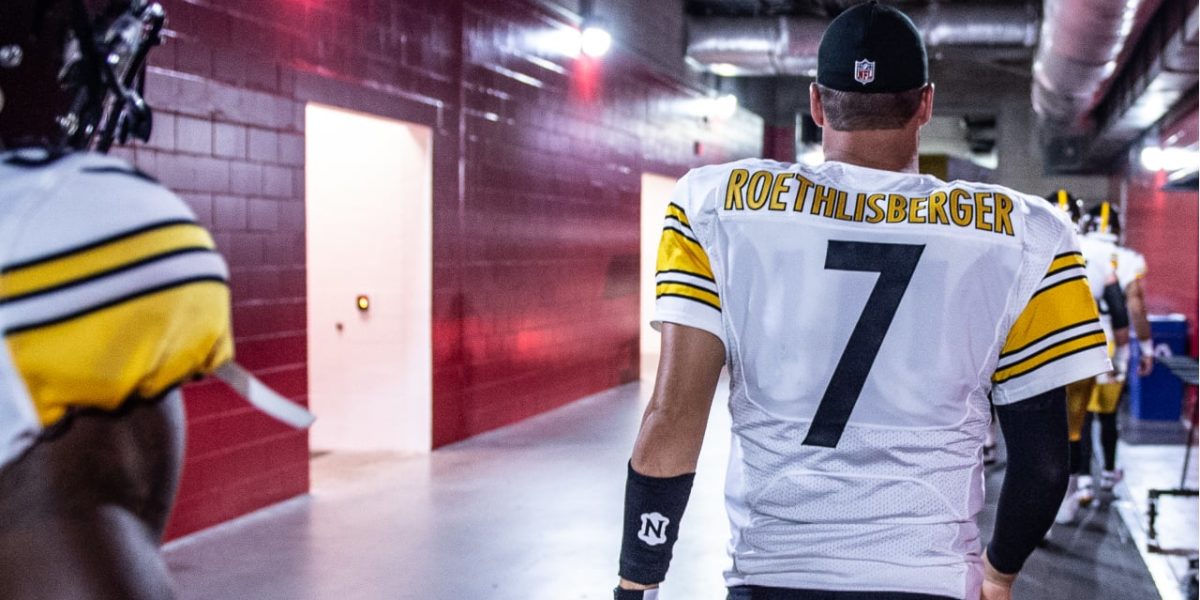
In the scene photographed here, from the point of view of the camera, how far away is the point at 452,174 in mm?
7930

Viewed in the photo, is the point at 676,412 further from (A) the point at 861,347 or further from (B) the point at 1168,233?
(B) the point at 1168,233

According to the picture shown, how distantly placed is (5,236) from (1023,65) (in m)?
16.8

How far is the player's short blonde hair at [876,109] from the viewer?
1.68 metres

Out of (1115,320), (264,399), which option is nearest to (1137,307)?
(1115,320)

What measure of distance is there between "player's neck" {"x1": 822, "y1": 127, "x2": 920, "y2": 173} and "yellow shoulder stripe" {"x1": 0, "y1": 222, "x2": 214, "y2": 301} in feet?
3.43

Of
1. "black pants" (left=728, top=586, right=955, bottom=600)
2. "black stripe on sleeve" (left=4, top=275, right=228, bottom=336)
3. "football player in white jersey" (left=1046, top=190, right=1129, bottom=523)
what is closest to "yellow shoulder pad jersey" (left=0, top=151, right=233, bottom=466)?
"black stripe on sleeve" (left=4, top=275, right=228, bottom=336)

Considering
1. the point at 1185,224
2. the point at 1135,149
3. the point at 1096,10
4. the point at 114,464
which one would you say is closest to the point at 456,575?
the point at 114,464

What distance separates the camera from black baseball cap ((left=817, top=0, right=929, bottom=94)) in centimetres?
167

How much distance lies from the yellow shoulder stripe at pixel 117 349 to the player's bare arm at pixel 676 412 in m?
0.78

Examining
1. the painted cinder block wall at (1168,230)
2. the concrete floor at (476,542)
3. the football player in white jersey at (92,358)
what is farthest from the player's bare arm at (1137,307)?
the football player in white jersey at (92,358)

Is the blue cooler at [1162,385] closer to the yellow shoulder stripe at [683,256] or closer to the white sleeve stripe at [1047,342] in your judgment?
the white sleeve stripe at [1047,342]

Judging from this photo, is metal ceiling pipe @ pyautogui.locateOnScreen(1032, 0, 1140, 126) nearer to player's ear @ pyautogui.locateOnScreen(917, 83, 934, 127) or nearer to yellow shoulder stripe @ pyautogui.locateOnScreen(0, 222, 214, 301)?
player's ear @ pyautogui.locateOnScreen(917, 83, 934, 127)

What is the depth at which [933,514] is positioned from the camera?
5.13 ft

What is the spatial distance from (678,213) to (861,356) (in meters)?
0.31
